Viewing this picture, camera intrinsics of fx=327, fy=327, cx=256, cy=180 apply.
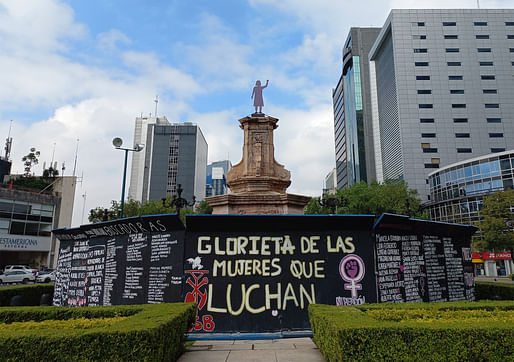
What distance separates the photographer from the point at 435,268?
10062 millimetres

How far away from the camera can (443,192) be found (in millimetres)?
59125

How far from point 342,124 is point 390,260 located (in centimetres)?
12618

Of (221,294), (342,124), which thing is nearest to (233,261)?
(221,294)

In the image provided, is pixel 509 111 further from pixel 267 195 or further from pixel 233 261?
pixel 233 261

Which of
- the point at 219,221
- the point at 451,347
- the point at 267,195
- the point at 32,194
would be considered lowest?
the point at 451,347

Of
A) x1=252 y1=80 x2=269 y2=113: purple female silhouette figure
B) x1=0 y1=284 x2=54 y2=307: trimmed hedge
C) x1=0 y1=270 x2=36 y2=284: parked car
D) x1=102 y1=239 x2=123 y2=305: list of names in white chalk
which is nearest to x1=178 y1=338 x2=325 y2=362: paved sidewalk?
x1=102 y1=239 x2=123 y2=305: list of names in white chalk

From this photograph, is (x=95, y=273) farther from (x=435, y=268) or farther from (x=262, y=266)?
(x=435, y=268)

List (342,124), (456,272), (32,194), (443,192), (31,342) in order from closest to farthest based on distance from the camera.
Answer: (31,342) < (456,272) < (32,194) < (443,192) < (342,124)

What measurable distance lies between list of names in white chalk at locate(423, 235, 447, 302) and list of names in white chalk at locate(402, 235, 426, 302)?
0.32 meters

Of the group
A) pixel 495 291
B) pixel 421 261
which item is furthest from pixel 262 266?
pixel 495 291

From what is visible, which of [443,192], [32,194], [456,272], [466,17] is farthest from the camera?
[466,17]

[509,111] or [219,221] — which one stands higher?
[509,111]

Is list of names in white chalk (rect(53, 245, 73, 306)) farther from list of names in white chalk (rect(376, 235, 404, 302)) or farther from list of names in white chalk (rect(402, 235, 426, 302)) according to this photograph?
list of names in white chalk (rect(402, 235, 426, 302))

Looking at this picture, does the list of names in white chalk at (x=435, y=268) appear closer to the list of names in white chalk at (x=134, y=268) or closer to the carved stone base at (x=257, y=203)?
the list of names in white chalk at (x=134, y=268)
